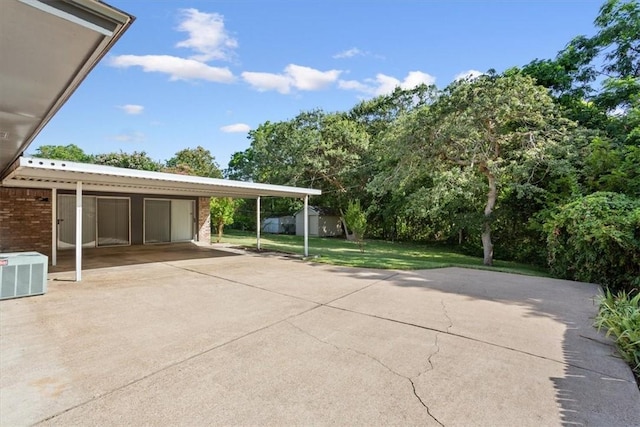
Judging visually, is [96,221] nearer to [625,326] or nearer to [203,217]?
[203,217]

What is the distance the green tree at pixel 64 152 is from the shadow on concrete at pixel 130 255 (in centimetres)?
3074

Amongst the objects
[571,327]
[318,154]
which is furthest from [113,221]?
[571,327]

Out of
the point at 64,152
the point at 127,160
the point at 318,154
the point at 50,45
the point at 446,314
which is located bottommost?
the point at 446,314

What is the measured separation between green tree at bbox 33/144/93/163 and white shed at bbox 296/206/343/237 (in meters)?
27.9

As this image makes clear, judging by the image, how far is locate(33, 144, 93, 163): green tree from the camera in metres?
35.9

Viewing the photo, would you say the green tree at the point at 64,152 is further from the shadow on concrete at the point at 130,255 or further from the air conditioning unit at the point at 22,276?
the air conditioning unit at the point at 22,276

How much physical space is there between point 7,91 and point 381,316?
4.87 meters

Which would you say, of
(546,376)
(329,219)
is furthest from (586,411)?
(329,219)

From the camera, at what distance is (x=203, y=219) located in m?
14.5

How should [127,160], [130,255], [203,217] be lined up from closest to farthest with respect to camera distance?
[130,255] < [203,217] < [127,160]

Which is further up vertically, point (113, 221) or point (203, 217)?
point (203, 217)

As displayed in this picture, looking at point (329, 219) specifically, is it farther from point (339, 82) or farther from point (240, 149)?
point (240, 149)

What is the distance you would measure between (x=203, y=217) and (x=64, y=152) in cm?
3486

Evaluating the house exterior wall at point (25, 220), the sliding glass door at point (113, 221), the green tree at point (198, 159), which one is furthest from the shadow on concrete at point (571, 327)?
the green tree at point (198, 159)
